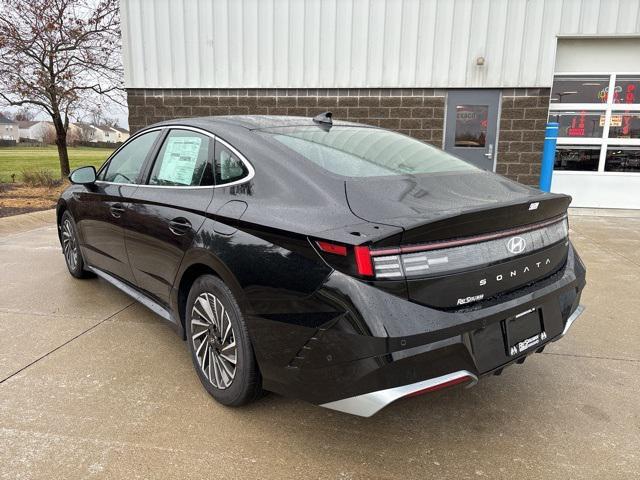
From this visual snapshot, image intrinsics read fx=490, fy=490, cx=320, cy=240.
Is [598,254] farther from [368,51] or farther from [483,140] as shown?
[368,51]

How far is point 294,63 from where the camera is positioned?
908 cm

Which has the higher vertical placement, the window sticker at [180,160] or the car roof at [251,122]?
the car roof at [251,122]

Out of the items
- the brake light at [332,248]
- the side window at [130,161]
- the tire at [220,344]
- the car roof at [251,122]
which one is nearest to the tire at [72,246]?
the side window at [130,161]

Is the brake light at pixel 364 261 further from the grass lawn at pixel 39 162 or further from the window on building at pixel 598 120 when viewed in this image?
the grass lawn at pixel 39 162

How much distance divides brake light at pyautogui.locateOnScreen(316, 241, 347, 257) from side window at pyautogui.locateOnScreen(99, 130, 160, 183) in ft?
6.51

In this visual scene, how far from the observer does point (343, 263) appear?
1914 millimetres

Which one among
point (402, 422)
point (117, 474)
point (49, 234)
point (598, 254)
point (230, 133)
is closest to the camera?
point (117, 474)

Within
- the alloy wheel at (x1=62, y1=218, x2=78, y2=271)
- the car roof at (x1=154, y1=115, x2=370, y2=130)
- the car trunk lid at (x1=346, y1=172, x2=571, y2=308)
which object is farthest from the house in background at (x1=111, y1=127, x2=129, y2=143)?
the car trunk lid at (x1=346, y1=172, x2=571, y2=308)

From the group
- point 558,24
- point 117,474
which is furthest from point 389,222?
point 558,24

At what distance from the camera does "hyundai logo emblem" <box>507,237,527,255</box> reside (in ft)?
7.22

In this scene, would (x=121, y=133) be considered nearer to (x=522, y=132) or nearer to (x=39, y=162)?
(x=39, y=162)

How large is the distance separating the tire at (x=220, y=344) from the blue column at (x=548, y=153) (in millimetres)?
7250

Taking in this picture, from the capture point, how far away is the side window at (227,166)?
101 inches

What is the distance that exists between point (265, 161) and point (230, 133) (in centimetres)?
44
